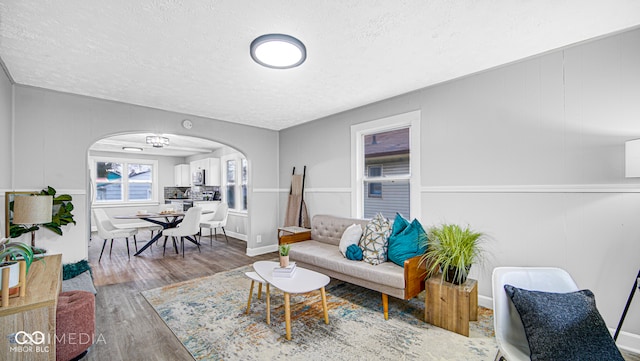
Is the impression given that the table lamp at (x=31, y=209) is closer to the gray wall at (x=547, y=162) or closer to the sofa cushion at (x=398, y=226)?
the sofa cushion at (x=398, y=226)

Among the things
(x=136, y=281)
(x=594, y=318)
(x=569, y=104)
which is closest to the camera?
(x=594, y=318)

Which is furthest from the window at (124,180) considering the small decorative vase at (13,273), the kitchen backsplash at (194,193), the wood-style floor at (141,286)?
the small decorative vase at (13,273)

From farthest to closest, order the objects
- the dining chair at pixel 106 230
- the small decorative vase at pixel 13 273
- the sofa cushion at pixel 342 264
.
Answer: the dining chair at pixel 106 230, the sofa cushion at pixel 342 264, the small decorative vase at pixel 13 273

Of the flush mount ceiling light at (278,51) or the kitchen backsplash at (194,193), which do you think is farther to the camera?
the kitchen backsplash at (194,193)

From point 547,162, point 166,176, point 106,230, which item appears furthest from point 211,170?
point 547,162

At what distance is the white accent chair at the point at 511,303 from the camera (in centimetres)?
153

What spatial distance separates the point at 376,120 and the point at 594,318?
298cm

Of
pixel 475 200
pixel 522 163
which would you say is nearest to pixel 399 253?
pixel 475 200

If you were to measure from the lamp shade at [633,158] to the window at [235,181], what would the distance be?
597cm

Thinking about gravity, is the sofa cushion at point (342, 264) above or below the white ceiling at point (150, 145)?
below

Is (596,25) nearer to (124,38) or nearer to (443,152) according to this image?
(443,152)

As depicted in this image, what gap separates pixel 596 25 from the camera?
2035 millimetres

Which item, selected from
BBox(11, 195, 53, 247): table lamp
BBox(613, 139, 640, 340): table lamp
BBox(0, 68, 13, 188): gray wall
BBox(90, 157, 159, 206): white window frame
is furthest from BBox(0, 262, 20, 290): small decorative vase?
BBox(90, 157, 159, 206): white window frame

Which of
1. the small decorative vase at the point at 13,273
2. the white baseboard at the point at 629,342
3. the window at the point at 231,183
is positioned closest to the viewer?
the small decorative vase at the point at 13,273
